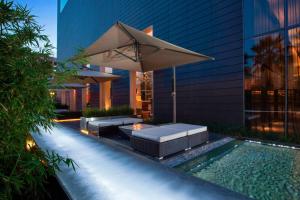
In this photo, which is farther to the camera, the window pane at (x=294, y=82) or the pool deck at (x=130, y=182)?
the window pane at (x=294, y=82)

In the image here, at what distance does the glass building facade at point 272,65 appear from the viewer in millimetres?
5445

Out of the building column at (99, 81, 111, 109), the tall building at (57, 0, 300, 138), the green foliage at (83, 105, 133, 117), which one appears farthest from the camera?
the building column at (99, 81, 111, 109)

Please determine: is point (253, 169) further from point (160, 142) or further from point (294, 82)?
point (294, 82)

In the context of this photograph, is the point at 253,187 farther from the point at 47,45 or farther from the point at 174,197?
the point at 47,45

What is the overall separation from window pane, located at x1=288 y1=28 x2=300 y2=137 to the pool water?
120cm

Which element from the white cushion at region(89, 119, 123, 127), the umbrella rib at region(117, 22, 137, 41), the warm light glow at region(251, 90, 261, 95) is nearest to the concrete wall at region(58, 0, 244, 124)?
the warm light glow at region(251, 90, 261, 95)

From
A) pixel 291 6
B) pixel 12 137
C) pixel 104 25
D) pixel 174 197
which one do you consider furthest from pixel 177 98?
pixel 104 25

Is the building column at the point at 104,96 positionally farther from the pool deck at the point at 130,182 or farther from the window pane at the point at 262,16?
the pool deck at the point at 130,182

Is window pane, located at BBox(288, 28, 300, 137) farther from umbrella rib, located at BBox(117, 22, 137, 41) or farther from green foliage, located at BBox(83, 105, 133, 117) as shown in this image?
green foliage, located at BBox(83, 105, 133, 117)

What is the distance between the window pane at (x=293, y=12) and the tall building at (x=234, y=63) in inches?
0.9

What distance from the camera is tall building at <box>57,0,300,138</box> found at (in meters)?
5.58

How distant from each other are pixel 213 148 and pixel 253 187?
2.00 meters

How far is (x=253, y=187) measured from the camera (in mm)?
2789

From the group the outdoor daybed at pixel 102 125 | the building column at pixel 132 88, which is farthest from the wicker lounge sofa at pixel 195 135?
the building column at pixel 132 88
